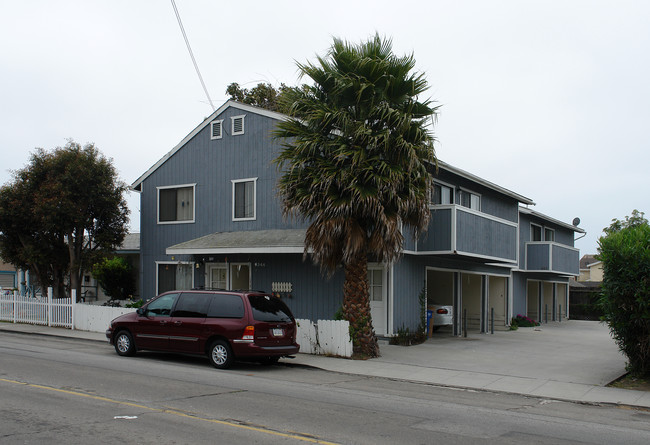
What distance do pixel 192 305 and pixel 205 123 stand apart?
9.80m

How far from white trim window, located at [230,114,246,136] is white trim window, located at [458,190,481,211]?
8.03 meters

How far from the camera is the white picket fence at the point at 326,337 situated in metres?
15.1

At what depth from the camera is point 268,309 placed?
13.3m

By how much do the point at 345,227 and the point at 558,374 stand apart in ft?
19.4

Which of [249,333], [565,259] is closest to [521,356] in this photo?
[249,333]

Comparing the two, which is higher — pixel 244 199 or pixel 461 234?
pixel 244 199

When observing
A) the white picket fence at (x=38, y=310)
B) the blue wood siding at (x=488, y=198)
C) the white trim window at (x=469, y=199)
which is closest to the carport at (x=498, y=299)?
the blue wood siding at (x=488, y=198)

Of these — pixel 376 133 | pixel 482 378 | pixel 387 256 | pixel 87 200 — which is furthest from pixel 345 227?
pixel 87 200

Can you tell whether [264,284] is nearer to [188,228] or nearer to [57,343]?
[188,228]

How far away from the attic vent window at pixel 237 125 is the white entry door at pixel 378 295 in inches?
262

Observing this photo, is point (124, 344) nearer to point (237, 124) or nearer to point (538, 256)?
point (237, 124)

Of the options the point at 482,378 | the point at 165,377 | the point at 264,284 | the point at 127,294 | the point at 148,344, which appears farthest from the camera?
the point at 127,294

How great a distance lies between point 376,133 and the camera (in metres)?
14.9

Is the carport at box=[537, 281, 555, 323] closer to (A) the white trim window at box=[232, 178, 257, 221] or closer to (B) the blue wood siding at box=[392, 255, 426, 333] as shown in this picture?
(B) the blue wood siding at box=[392, 255, 426, 333]
